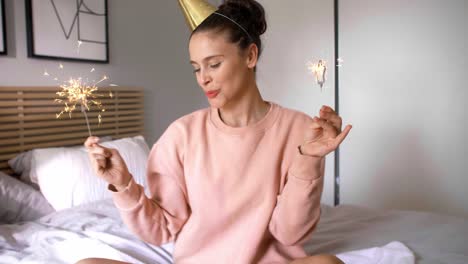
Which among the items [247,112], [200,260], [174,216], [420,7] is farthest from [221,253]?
[420,7]

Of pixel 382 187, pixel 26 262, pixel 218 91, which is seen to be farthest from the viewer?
pixel 382 187

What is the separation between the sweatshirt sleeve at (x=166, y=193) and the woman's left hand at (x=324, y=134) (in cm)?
35

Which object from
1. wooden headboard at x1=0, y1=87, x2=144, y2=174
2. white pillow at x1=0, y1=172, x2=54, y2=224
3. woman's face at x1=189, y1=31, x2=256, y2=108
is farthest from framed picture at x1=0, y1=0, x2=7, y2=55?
woman's face at x1=189, y1=31, x2=256, y2=108

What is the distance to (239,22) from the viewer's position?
99cm

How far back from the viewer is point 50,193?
1.68 m

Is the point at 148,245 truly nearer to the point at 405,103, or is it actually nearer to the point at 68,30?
the point at 68,30

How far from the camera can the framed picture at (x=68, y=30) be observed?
1.89 meters

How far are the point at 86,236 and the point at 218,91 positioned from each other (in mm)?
779

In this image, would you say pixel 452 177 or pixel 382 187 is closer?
pixel 452 177

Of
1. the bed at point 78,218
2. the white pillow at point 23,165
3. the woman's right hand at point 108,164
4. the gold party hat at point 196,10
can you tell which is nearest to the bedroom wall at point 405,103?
the bed at point 78,218

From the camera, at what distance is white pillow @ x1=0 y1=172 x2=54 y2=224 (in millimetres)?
1538

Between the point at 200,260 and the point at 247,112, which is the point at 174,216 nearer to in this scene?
the point at 200,260

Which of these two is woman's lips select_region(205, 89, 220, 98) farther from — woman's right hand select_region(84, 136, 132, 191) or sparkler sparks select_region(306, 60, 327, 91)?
sparkler sparks select_region(306, 60, 327, 91)

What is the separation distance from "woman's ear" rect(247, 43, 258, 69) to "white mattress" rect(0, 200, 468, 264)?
66cm
